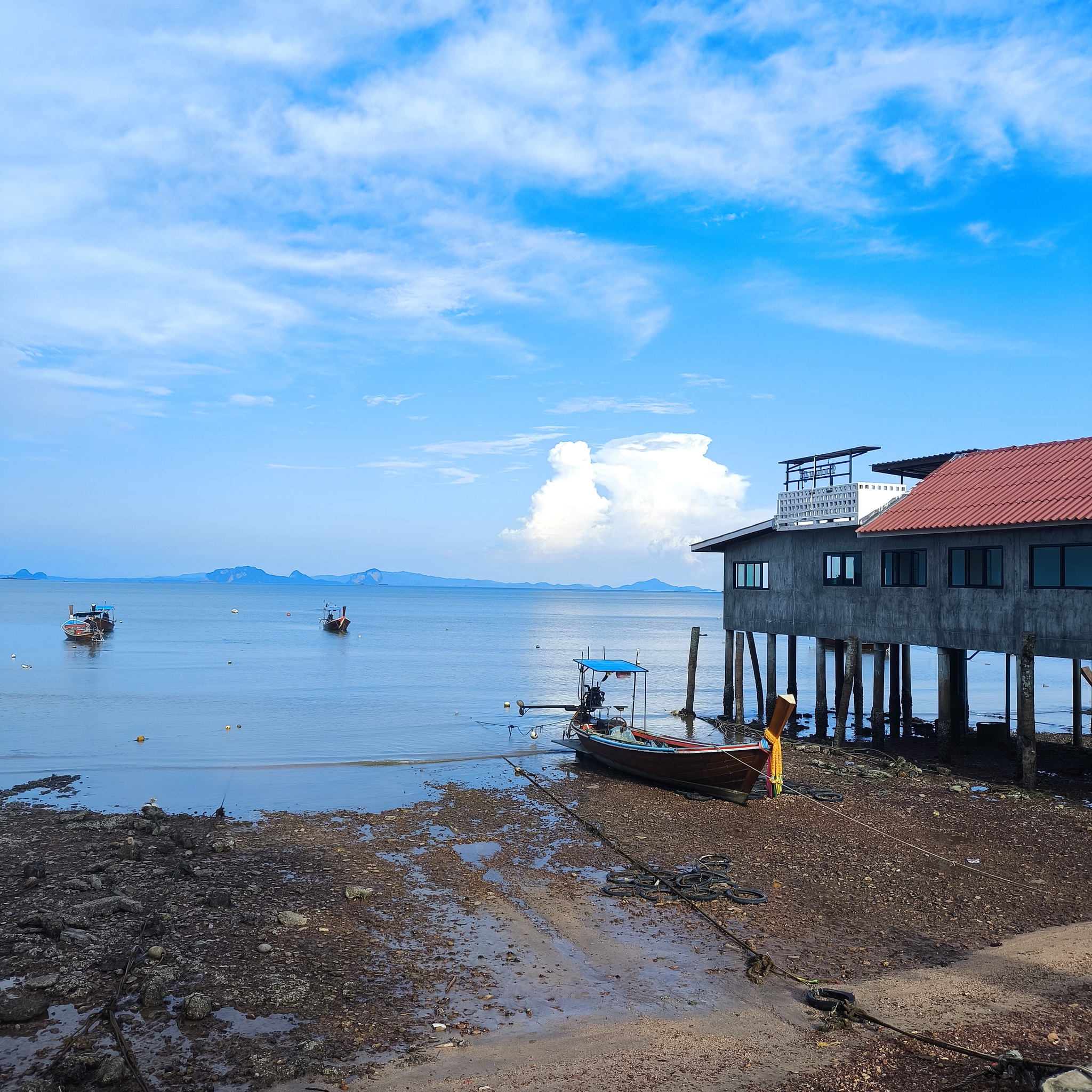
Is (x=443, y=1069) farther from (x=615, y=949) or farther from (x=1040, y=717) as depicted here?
(x=1040, y=717)

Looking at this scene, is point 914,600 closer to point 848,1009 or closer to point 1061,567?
point 1061,567

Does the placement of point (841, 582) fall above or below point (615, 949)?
above

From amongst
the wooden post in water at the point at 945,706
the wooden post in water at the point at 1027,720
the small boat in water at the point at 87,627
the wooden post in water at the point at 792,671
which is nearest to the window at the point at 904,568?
the wooden post in water at the point at 945,706

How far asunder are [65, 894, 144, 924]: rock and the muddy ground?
5 centimetres

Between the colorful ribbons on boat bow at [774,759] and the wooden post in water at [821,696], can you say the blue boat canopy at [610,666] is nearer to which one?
the colorful ribbons on boat bow at [774,759]

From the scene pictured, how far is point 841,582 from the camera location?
28.5 m

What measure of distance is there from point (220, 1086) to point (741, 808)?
47.3 feet

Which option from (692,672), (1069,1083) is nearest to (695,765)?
(1069,1083)

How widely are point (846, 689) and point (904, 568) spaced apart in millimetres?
4906

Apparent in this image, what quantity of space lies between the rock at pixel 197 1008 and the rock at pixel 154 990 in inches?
17.4

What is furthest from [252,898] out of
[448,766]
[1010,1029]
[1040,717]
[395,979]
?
[1040,717]

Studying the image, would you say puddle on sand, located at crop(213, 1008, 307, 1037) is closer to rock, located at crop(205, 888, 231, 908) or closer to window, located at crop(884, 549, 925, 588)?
rock, located at crop(205, 888, 231, 908)

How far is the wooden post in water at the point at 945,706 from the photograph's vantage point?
84.8 ft

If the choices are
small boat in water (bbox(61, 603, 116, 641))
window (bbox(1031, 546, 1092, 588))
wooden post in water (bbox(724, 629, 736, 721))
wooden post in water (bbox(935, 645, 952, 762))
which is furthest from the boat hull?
small boat in water (bbox(61, 603, 116, 641))
